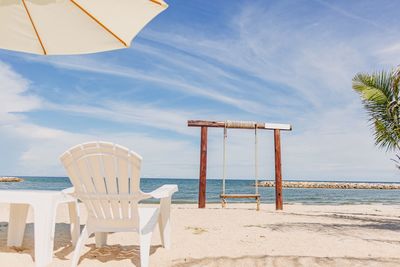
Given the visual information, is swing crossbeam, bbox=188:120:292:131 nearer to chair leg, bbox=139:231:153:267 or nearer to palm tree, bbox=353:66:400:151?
palm tree, bbox=353:66:400:151

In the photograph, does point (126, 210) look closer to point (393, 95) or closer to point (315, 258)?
point (315, 258)

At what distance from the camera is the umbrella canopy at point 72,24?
3.40 metres

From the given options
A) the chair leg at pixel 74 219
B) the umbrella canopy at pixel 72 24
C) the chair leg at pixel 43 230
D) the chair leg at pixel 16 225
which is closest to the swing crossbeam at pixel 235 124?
the umbrella canopy at pixel 72 24

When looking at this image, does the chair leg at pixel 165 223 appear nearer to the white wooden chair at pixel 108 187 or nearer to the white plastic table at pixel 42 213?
the white wooden chair at pixel 108 187

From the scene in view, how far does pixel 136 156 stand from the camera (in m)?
3.05

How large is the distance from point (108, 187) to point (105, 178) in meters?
0.09

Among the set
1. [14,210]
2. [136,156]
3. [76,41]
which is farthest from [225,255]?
[76,41]

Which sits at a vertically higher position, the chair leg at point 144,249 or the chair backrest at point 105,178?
the chair backrest at point 105,178

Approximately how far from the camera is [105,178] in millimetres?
3203

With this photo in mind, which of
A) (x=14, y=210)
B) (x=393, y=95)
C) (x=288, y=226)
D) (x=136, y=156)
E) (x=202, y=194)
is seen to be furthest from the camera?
(x=202, y=194)

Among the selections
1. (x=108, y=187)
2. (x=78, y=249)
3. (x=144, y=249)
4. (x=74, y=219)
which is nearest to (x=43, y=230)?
(x=78, y=249)

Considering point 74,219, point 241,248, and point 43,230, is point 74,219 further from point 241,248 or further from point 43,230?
point 241,248

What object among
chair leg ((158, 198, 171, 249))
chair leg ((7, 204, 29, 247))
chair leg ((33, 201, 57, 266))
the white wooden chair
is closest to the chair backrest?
the white wooden chair

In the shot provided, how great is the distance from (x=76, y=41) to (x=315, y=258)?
3413 millimetres
